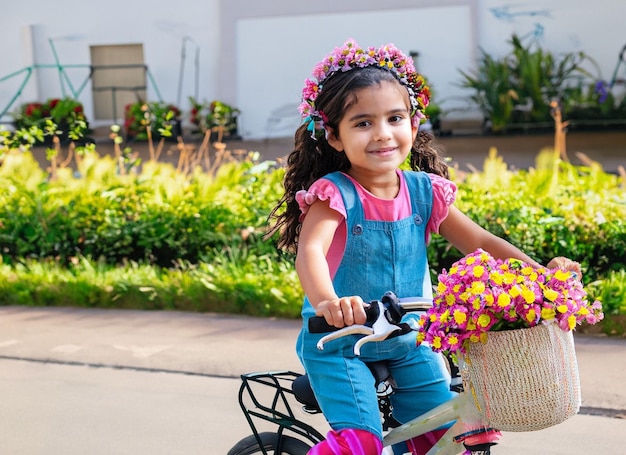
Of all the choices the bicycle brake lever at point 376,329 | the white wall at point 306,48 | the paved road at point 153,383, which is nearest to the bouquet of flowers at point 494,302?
the bicycle brake lever at point 376,329

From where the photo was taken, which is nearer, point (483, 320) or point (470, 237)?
point (483, 320)

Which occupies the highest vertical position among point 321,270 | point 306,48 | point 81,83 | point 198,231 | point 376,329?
point 306,48

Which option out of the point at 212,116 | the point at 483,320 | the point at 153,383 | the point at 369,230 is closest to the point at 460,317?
the point at 483,320

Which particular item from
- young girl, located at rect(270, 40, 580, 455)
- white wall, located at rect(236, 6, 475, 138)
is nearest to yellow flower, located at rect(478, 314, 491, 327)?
young girl, located at rect(270, 40, 580, 455)

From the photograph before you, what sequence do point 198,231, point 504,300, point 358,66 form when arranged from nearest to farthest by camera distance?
point 504,300
point 358,66
point 198,231

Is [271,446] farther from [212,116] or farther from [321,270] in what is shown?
[212,116]

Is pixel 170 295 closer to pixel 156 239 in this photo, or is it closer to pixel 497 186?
pixel 156 239

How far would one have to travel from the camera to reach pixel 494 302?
7.55 feet

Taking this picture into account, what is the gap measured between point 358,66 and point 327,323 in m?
0.82

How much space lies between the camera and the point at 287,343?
5.72 metres

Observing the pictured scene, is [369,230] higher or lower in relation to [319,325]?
higher

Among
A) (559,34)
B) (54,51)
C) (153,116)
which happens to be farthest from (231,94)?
(559,34)

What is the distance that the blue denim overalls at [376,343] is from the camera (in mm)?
2809

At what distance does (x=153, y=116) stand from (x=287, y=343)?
1064 cm
